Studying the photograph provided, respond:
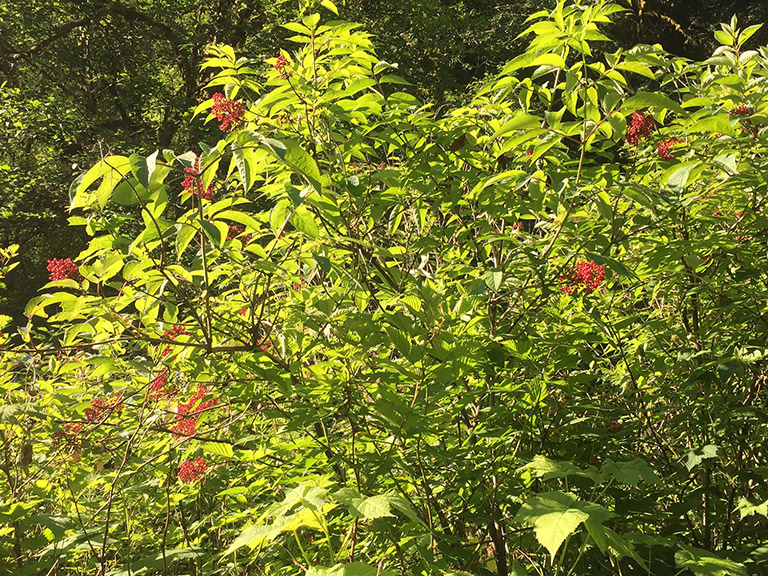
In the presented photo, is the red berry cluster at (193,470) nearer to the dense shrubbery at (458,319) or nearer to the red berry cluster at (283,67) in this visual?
the dense shrubbery at (458,319)

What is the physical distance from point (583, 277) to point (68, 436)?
1989mm

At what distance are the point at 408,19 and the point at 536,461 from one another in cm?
1141

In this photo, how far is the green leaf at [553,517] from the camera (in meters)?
0.96

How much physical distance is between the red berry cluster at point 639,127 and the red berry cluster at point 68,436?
234 centimetres

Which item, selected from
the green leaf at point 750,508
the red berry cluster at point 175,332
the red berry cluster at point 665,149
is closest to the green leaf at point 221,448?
the red berry cluster at point 175,332

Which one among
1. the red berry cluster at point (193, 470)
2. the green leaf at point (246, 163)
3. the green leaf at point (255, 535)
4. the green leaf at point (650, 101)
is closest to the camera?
the green leaf at point (255, 535)

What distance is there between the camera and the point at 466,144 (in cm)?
199

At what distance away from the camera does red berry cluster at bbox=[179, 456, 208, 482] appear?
213cm

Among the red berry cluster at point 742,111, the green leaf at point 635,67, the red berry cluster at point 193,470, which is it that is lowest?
the red berry cluster at point 193,470

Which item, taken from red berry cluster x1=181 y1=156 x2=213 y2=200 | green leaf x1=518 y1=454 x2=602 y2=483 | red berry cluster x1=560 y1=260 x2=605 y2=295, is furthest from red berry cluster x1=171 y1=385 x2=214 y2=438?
red berry cluster x1=560 y1=260 x2=605 y2=295

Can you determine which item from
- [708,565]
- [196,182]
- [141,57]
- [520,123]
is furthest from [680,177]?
[141,57]

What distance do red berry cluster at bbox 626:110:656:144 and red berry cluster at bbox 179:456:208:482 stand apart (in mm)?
1988

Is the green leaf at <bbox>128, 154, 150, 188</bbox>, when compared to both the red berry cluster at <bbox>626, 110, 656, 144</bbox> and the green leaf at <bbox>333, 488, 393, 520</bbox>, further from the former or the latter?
the red berry cluster at <bbox>626, 110, 656, 144</bbox>

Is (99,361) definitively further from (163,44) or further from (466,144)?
(163,44)
